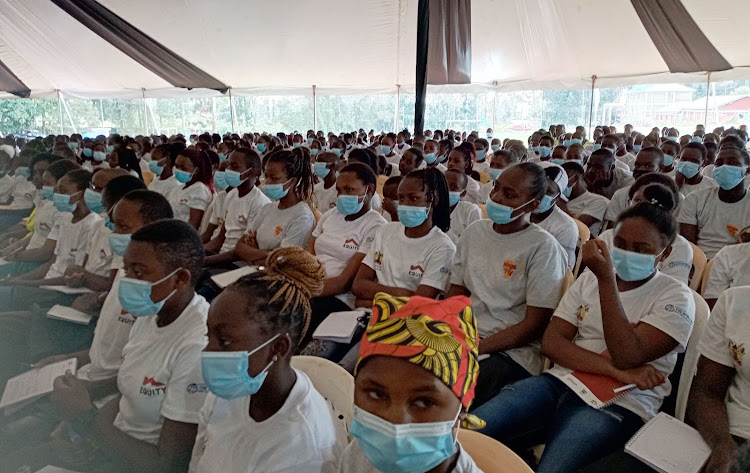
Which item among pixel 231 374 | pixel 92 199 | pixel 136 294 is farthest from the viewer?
pixel 92 199

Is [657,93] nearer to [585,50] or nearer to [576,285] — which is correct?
[585,50]

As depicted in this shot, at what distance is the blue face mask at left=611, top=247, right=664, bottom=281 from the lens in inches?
75.8

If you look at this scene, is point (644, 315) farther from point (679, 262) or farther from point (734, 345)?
point (679, 262)

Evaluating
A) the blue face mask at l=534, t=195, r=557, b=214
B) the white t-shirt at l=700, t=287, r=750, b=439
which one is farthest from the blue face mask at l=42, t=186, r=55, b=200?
the white t-shirt at l=700, t=287, r=750, b=439

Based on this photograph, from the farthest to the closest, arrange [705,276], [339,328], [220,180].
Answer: [220,180]
[705,276]
[339,328]

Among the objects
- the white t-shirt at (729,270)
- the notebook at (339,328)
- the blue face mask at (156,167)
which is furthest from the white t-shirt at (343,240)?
the blue face mask at (156,167)

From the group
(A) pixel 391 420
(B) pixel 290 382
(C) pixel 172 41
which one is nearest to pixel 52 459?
(B) pixel 290 382

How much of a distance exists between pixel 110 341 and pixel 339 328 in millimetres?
980

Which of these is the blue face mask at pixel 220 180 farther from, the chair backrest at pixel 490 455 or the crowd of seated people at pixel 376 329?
the chair backrest at pixel 490 455

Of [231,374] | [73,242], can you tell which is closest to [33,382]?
[231,374]

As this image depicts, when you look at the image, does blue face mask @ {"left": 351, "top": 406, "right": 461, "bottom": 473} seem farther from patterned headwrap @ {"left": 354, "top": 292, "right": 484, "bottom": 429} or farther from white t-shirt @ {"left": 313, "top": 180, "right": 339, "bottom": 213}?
white t-shirt @ {"left": 313, "top": 180, "right": 339, "bottom": 213}

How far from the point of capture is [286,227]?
3.49 meters

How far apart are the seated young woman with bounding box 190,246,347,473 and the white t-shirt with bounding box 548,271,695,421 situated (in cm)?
112

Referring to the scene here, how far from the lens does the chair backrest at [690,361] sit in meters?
1.85
